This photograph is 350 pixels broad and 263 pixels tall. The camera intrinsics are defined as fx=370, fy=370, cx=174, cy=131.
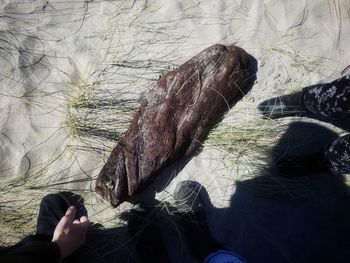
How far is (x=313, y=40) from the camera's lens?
335cm

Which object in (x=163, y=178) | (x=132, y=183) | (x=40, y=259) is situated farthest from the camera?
(x=163, y=178)

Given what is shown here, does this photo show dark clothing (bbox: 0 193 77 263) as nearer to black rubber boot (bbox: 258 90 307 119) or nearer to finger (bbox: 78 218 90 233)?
finger (bbox: 78 218 90 233)

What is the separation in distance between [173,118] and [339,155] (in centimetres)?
129

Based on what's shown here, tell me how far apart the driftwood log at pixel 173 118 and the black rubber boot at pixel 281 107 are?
0.29 meters

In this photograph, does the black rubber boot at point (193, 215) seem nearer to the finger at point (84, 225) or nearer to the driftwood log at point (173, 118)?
the driftwood log at point (173, 118)

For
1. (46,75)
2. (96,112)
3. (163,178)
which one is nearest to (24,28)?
(46,75)

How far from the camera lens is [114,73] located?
130 inches

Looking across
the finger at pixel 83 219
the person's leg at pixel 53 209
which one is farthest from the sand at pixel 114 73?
the finger at pixel 83 219

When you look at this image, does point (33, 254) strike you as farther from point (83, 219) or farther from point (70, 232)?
point (83, 219)

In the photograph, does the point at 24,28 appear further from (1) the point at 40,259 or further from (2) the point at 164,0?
(1) the point at 40,259

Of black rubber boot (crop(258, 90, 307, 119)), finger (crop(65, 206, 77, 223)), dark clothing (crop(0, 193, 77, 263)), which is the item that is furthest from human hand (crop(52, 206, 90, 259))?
black rubber boot (crop(258, 90, 307, 119))

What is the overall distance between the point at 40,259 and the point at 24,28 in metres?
2.06

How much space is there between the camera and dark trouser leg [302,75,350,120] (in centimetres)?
243

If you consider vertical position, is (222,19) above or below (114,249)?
above
